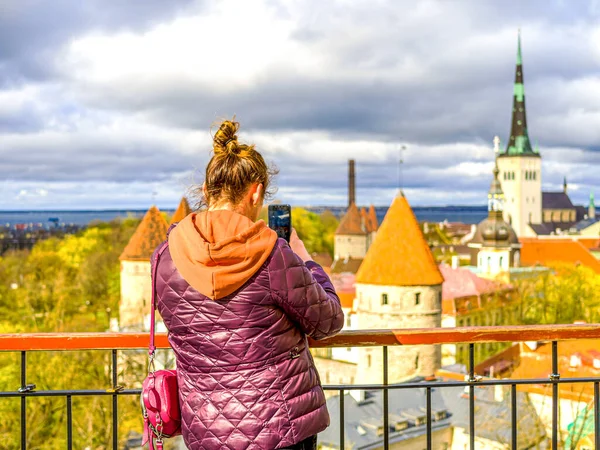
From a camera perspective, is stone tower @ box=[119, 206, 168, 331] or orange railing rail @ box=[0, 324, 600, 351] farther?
stone tower @ box=[119, 206, 168, 331]

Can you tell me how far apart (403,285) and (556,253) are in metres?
45.0

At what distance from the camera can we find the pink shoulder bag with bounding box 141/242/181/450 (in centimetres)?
212

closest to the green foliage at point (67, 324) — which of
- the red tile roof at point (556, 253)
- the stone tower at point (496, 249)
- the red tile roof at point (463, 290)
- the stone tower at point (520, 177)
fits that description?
the red tile roof at point (463, 290)

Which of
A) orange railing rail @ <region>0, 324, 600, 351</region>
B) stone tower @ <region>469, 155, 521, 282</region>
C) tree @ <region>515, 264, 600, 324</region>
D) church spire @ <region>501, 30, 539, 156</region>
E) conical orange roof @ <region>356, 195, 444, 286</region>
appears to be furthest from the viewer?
church spire @ <region>501, 30, 539, 156</region>

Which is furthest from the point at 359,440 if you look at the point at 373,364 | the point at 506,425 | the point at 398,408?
the point at 373,364

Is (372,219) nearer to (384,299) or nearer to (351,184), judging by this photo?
(351,184)

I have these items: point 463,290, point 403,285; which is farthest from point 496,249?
point 403,285

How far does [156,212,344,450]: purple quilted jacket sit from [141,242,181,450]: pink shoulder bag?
0.13 m

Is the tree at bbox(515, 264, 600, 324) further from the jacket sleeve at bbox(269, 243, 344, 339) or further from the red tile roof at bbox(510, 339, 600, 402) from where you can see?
the jacket sleeve at bbox(269, 243, 344, 339)

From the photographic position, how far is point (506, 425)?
18.4 metres

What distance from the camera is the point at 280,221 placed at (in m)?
2.21

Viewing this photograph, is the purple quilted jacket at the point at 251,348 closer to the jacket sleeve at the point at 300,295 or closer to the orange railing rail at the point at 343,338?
the jacket sleeve at the point at 300,295

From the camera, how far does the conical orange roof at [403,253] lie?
76.0ft

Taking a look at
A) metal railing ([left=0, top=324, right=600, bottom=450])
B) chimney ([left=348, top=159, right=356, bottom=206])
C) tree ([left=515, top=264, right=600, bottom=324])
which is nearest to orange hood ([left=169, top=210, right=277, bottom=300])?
metal railing ([left=0, top=324, right=600, bottom=450])
